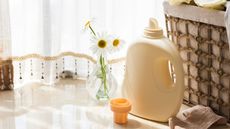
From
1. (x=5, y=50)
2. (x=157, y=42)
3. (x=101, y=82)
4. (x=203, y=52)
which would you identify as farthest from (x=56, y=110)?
(x=203, y=52)

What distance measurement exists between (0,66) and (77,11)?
0.35 metres

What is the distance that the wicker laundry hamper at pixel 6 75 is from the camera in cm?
155

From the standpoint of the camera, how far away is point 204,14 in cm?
131

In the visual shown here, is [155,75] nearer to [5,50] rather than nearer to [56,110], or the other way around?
[56,110]

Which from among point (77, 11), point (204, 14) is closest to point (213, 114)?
point (204, 14)

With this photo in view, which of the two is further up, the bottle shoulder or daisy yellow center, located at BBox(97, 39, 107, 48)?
the bottle shoulder

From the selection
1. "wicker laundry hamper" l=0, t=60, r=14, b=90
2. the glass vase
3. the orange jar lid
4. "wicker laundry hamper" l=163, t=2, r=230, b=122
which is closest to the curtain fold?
"wicker laundry hamper" l=0, t=60, r=14, b=90

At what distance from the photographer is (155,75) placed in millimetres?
1331

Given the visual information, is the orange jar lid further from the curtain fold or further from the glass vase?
the curtain fold

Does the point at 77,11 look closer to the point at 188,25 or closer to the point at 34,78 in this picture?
the point at 34,78

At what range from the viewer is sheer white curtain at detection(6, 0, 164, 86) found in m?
1.57

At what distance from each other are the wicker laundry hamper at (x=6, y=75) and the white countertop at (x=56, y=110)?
2cm

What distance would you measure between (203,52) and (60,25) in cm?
56

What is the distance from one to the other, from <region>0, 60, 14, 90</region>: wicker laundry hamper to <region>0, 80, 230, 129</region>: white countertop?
0.08 feet
